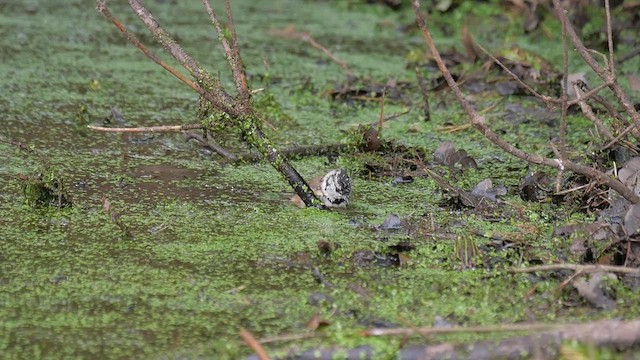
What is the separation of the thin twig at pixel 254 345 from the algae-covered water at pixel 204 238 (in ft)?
0.08

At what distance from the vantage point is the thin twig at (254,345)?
144 cm

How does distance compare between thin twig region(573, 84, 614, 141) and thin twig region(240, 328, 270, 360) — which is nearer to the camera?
thin twig region(240, 328, 270, 360)

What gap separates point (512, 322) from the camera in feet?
5.21

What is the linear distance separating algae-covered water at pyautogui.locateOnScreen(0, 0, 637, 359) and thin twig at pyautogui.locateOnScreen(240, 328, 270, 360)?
25mm

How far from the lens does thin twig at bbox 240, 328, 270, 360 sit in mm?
1436

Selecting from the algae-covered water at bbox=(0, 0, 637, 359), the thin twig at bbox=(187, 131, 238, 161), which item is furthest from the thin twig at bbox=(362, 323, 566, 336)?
the thin twig at bbox=(187, 131, 238, 161)

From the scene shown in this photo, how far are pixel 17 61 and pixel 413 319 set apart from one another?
2.35 metres

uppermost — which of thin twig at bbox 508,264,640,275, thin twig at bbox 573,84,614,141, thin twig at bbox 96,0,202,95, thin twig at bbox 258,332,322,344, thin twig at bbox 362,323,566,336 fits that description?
thin twig at bbox 96,0,202,95

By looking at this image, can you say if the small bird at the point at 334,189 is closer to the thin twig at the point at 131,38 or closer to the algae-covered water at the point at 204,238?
the algae-covered water at the point at 204,238

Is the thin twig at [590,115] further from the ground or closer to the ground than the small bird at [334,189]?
further from the ground

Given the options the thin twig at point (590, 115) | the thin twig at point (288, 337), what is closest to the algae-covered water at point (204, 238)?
the thin twig at point (288, 337)

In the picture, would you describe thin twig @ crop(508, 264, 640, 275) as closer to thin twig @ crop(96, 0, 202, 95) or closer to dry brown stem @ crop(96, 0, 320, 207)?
dry brown stem @ crop(96, 0, 320, 207)

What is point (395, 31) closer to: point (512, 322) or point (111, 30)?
point (111, 30)

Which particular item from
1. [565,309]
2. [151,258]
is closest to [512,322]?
[565,309]
